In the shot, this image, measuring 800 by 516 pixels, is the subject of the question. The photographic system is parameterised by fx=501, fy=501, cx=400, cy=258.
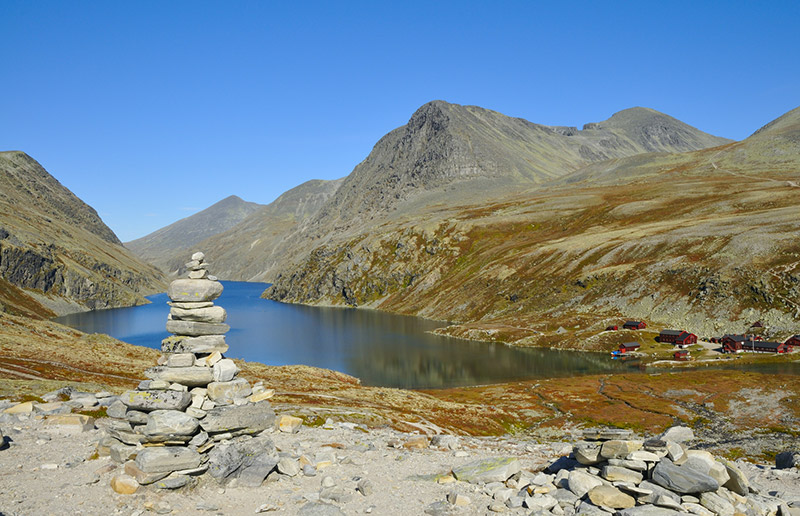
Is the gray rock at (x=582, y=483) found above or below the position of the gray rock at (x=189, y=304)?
below

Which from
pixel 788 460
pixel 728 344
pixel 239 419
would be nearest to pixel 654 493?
pixel 239 419

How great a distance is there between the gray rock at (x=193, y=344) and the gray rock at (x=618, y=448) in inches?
755

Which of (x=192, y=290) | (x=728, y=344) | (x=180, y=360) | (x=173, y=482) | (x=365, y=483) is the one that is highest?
(x=192, y=290)

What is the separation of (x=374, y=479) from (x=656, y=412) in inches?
2311

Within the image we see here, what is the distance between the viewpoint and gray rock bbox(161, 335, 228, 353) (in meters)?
25.8

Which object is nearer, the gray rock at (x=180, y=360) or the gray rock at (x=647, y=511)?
the gray rock at (x=647, y=511)

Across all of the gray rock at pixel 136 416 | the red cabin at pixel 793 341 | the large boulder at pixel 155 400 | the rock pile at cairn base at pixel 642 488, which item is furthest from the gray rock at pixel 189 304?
the red cabin at pixel 793 341

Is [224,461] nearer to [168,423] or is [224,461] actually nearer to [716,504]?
[168,423]

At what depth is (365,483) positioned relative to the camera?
74.7ft

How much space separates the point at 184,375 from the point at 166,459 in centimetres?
412

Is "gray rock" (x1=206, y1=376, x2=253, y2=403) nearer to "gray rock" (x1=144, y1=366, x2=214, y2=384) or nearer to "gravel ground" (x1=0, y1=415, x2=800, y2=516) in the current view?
"gray rock" (x1=144, y1=366, x2=214, y2=384)

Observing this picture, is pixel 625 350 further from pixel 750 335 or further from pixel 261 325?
pixel 261 325

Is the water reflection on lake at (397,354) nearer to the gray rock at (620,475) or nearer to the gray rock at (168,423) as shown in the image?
the gray rock at (168,423)

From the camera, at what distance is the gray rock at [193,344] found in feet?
84.6
